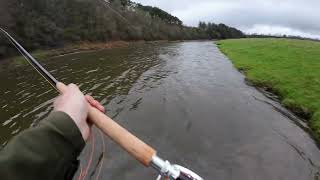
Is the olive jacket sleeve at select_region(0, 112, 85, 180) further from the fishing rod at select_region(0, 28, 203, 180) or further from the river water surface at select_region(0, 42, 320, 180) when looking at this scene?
the river water surface at select_region(0, 42, 320, 180)

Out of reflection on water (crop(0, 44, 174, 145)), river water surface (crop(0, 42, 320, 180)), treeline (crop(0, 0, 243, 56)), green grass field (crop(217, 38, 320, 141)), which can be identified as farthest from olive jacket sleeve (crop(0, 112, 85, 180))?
treeline (crop(0, 0, 243, 56))

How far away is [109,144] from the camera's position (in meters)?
11.7

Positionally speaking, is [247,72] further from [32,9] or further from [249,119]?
[32,9]

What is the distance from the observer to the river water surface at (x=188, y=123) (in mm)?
10086

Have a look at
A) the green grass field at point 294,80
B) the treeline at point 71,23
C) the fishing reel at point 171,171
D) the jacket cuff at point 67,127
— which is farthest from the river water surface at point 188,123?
the treeline at point 71,23

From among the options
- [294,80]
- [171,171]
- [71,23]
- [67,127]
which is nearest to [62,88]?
[67,127]

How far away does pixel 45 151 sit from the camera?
5.27 feet

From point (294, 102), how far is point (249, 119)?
3.08 m

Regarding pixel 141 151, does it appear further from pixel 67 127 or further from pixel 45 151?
pixel 45 151

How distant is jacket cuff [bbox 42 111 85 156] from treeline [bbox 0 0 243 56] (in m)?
40.2

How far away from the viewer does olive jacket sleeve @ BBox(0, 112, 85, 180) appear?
1529 millimetres

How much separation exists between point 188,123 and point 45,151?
12.4 meters

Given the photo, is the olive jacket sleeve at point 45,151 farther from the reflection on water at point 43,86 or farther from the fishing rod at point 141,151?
the reflection on water at point 43,86

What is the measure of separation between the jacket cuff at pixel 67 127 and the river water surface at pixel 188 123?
2859 mm
